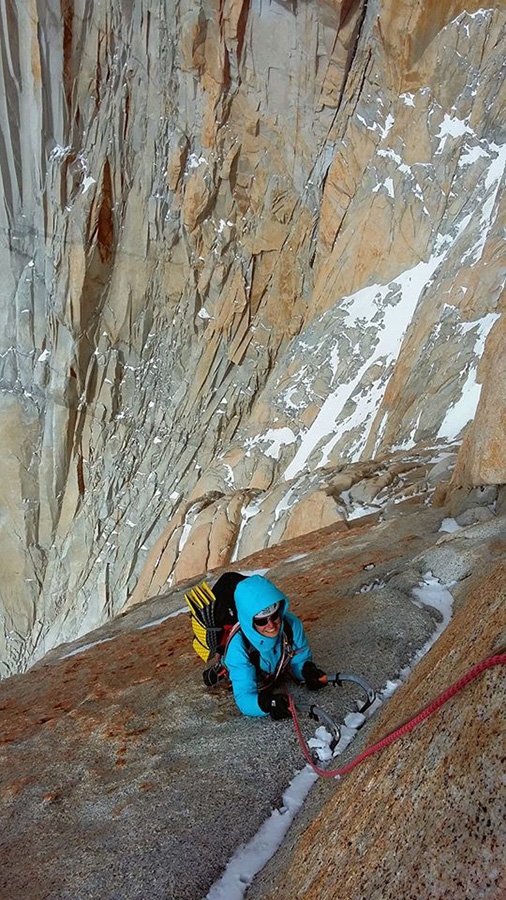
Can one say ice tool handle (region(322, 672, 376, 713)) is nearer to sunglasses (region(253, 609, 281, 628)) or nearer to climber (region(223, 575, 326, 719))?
climber (region(223, 575, 326, 719))

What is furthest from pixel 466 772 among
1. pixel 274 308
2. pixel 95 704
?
pixel 274 308

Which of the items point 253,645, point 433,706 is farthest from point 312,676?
point 433,706

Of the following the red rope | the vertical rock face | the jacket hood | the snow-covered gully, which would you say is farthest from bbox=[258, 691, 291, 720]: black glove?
the vertical rock face

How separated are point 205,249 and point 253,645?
40.3m

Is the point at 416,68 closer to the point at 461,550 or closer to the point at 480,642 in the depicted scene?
the point at 461,550

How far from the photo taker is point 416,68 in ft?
106

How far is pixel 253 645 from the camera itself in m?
4.66

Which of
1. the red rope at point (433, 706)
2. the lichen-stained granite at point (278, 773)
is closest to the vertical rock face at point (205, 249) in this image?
the lichen-stained granite at point (278, 773)

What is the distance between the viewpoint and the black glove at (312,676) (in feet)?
16.2

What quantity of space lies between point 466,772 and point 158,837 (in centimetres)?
228

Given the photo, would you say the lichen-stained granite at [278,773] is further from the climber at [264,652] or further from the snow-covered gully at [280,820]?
the climber at [264,652]

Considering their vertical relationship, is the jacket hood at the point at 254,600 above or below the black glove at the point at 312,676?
above

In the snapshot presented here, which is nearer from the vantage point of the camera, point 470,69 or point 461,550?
point 461,550

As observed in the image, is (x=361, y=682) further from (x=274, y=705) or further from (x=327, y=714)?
(x=274, y=705)
